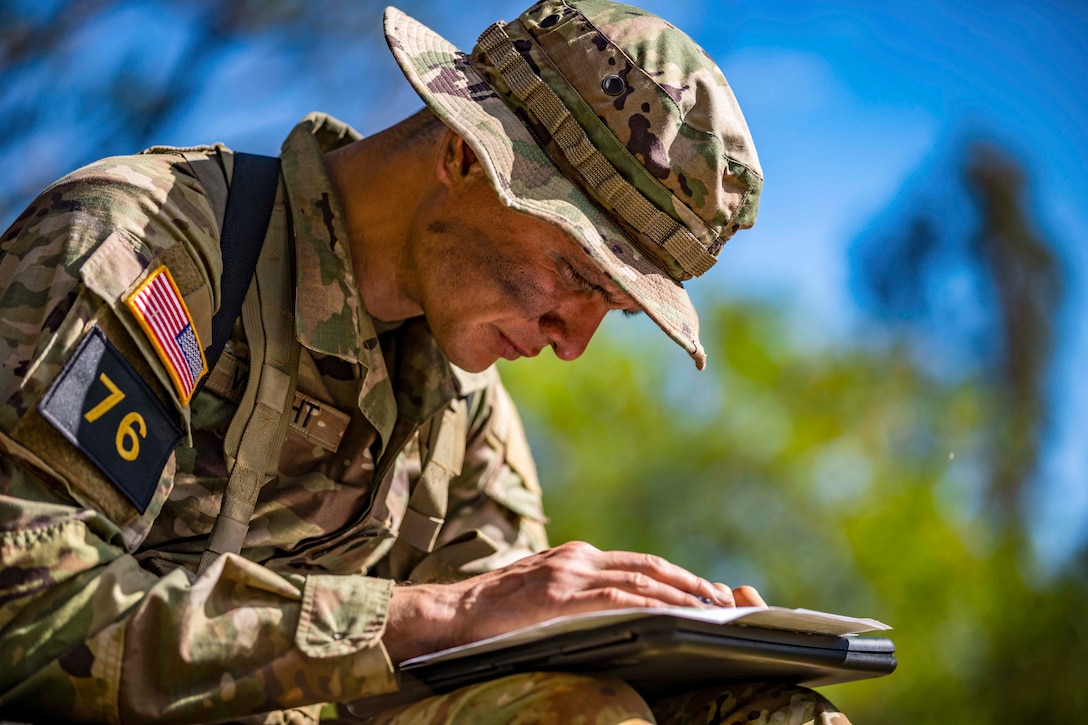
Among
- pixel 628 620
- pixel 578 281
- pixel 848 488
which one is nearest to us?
pixel 628 620

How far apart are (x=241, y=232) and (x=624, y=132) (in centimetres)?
76

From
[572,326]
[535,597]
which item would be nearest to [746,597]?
[535,597]

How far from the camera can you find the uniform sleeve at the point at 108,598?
57.4 inches

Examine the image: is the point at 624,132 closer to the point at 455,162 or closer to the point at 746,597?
the point at 455,162

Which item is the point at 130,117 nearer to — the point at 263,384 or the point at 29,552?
the point at 263,384

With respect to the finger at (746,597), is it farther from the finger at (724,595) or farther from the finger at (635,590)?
the finger at (635,590)

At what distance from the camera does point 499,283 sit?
2.25m

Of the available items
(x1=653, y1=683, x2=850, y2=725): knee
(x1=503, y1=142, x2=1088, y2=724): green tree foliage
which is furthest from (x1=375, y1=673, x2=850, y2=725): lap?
(x1=503, y1=142, x2=1088, y2=724): green tree foliage

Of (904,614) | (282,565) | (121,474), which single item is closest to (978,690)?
(904,614)

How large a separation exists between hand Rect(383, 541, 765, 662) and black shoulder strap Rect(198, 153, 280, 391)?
0.66m

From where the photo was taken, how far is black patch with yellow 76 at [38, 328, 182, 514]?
5.00 feet

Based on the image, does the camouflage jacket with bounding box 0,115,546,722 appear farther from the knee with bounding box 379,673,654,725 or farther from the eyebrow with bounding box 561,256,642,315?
the eyebrow with bounding box 561,256,642,315

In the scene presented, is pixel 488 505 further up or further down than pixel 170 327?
further down

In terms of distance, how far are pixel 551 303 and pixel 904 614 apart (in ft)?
Answer: 29.6
